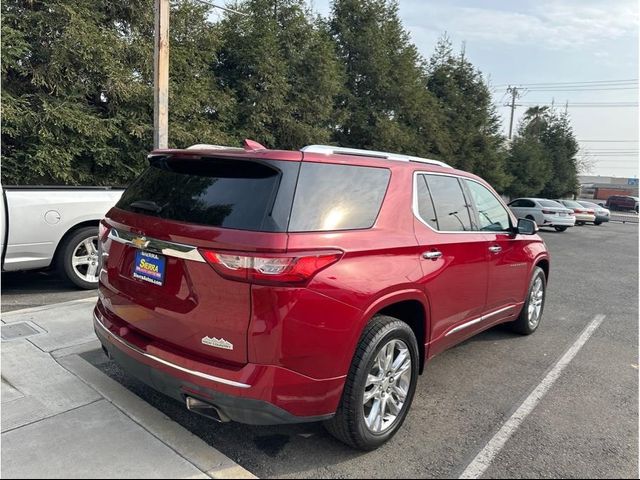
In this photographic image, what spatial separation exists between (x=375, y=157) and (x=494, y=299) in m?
1.91

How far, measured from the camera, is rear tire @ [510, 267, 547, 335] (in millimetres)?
5105

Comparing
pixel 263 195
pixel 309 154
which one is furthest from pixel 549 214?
pixel 263 195

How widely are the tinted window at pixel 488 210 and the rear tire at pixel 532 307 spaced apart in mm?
935

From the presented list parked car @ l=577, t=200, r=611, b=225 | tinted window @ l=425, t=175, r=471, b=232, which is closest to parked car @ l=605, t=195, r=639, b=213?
parked car @ l=577, t=200, r=611, b=225

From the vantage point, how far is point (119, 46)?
31.2ft

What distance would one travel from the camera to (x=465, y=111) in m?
21.6

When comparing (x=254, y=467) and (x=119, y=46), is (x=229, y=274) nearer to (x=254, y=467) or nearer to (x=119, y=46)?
(x=254, y=467)

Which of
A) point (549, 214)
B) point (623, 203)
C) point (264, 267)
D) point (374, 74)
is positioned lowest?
point (623, 203)

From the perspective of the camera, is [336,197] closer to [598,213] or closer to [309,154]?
[309,154]

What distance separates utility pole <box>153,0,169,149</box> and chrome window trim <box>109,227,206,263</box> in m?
6.20

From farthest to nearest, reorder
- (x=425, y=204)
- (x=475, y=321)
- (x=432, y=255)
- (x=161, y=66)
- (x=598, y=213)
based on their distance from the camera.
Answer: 1. (x=598, y=213)
2. (x=161, y=66)
3. (x=475, y=321)
4. (x=425, y=204)
5. (x=432, y=255)

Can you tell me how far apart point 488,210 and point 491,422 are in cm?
188

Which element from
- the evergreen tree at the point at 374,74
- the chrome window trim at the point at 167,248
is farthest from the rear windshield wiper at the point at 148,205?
the evergreen tree at the point at 374,74

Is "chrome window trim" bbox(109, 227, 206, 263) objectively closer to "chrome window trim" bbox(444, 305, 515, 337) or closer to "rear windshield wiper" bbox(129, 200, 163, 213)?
"rear windshield wiper" bbox(129, 200, 163, 213)
